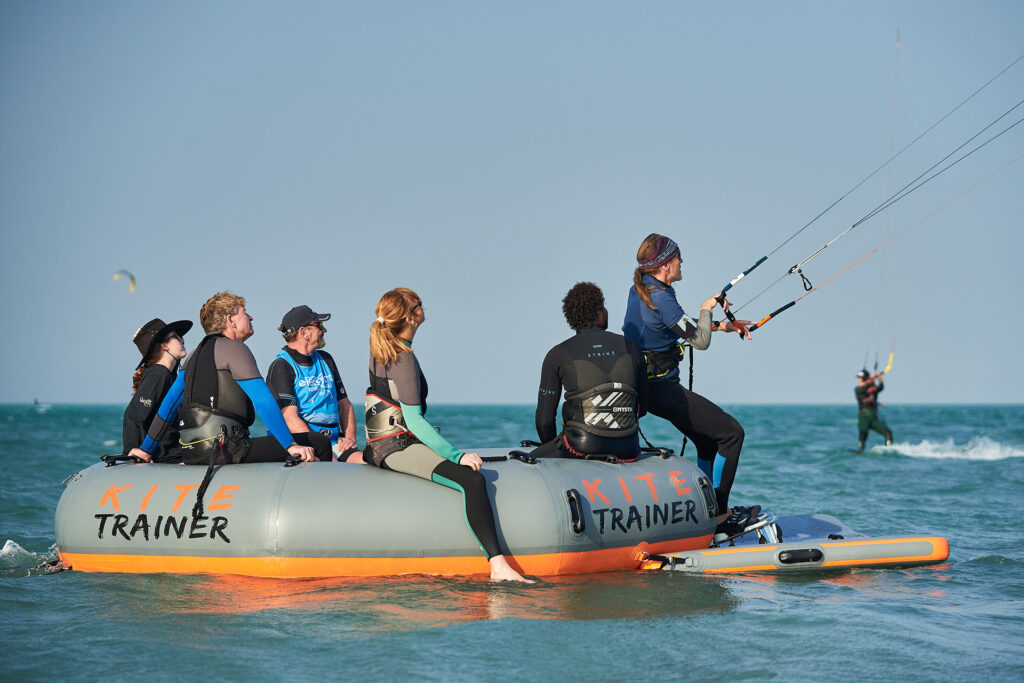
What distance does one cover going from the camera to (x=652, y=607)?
5.61 metres

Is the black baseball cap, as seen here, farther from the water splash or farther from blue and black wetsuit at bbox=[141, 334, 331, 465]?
the water splash

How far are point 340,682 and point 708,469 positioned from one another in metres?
3.94

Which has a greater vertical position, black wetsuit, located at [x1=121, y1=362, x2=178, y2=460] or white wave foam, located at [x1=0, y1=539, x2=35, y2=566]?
black wetsuit, located at [x1=121, y1=362, x2=178, y2=460]

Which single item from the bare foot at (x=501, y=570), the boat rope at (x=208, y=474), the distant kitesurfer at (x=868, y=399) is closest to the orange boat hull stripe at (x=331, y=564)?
the bare foot at (x=501, y=570)

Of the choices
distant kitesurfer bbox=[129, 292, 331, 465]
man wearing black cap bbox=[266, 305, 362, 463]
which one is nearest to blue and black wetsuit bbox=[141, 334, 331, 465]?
distant kitesurfer bbox=[129, 292, 331, 465]

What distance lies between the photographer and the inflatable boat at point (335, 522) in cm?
603

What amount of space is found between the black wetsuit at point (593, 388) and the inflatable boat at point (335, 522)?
0.31 meters

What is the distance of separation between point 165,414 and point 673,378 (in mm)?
3675

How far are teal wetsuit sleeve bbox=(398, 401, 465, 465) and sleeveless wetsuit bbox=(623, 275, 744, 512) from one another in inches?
66.0

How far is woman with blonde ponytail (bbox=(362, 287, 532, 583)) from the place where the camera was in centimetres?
596

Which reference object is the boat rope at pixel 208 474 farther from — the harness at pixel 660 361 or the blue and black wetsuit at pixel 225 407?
the harness at pixel 660 361

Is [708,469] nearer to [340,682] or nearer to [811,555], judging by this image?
[811,555]

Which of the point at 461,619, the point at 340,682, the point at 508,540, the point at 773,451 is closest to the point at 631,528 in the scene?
the point at 508,540

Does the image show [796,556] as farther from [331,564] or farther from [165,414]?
[165,414]
